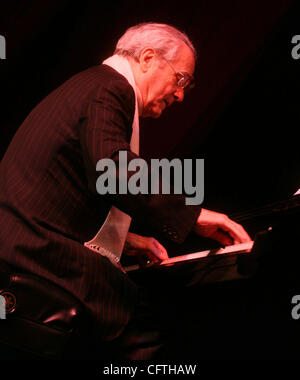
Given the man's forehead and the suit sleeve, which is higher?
the man's forehead

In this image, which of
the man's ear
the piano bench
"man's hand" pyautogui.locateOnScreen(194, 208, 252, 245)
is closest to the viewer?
the piano bench

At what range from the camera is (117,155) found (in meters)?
1.14

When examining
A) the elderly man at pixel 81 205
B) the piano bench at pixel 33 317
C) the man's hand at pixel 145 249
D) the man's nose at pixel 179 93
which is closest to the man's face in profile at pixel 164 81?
the man's nose at pixel 179 93

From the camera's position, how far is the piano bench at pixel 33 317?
1.10m

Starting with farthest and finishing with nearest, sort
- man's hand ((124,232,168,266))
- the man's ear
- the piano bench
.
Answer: man's hand ((124,232,168,266)) < the man's ear < the piano bench

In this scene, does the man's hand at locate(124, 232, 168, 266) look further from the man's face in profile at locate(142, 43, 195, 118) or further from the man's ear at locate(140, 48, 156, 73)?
the man's ear at locate(140, 48, 156, 73)

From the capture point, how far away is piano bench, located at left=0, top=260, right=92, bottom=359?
110cm

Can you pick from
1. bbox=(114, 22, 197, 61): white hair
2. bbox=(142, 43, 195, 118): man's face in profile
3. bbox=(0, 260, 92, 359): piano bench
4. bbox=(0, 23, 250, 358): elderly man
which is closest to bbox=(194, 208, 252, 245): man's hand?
bbox=(0, 23, 250, 358): elderly man

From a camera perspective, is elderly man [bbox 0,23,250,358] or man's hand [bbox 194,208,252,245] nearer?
elderly man [bbox 0,23,250,358]

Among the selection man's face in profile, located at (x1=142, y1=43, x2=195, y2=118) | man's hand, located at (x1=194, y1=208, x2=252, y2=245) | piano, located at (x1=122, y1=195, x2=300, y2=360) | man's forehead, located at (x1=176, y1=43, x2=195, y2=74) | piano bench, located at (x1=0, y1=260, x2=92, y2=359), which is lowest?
piano bench, located at (x1=0, y1=260, x2=92, y2=359)

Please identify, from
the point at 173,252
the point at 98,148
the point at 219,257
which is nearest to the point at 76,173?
the point at 98,148

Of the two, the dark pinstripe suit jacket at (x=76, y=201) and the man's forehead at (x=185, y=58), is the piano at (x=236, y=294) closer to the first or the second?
the dark pinstripe suit jacket at (x=76, y=201)

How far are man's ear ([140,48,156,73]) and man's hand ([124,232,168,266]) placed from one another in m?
0.65
